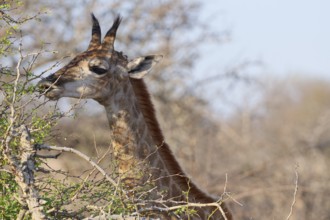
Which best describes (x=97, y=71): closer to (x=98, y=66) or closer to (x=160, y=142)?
(x=98, y=66)

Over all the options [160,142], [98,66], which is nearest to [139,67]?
[98,66]

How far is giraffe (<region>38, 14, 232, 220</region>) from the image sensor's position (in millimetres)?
8000

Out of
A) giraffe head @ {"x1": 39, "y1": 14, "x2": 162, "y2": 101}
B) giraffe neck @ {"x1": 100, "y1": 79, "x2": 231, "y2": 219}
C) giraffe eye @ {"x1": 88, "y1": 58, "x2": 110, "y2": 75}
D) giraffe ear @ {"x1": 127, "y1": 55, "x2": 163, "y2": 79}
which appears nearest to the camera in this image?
giraffe neck @ {"x1": 100, "y1": 79, "x2": 231, "y2": 219}

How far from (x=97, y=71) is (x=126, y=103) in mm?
430

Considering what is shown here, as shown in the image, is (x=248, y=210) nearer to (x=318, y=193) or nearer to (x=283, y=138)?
(x=318, y=193)

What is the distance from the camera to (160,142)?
844 centimetres

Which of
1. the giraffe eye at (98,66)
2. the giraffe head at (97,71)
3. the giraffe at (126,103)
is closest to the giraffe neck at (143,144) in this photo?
the giraffe at (126,103)

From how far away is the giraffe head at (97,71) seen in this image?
845cm

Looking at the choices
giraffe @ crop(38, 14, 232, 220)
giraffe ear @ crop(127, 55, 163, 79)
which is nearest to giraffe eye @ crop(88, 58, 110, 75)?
giraffe @ crop(38, 14, 232, 220)

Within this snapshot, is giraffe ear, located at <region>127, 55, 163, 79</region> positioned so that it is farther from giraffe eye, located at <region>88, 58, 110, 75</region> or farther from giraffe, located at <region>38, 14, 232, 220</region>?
giraffe eye, located at <region>88, 58, 110, 75</region>

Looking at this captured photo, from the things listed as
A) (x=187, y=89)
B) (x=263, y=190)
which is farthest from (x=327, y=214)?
(x=187, y=89)

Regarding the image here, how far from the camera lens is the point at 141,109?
8.67 metres

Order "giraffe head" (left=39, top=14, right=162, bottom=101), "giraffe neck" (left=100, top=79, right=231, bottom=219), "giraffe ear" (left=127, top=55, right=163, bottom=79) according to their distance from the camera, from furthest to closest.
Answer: "giraffe ear" (left=127, top=55, right=163, bottom=79) → "giraffe head" (left=39, top=14, right=162, bottom=101) → "giraffe neck" (left=100, top=79, right=231, bottom=219)

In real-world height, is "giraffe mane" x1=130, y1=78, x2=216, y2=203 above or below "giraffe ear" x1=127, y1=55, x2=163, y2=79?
below
